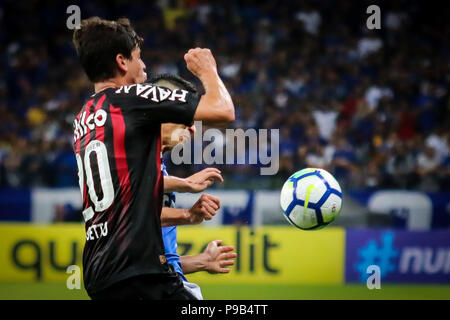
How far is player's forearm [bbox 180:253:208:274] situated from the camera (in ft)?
13.4

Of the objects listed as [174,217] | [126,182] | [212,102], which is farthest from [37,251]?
[212,102]

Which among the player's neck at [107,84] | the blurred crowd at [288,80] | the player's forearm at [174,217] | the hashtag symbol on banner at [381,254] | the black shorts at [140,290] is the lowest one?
the hashtag symbol on banner at [381,254]

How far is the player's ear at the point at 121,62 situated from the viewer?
3283mm

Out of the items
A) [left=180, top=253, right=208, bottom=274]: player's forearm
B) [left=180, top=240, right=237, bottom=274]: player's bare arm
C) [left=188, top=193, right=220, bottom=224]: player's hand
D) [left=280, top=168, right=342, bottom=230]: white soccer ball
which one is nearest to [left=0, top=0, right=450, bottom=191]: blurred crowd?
[left=280, top=168, right=342, bottom=230]: white soccer ball

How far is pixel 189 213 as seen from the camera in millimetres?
3936

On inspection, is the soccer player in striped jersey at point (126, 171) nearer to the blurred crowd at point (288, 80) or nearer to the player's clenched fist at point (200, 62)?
the player's clenched fist at point (200, 62)

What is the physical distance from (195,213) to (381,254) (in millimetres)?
7262

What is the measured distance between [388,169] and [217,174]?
9.14m

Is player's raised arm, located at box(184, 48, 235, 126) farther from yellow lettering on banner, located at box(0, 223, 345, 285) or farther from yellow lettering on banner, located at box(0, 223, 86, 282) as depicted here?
yellow lettering on banner, located at box(0, 223, 86, 282)

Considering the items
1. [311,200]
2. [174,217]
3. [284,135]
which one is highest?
[284,135]

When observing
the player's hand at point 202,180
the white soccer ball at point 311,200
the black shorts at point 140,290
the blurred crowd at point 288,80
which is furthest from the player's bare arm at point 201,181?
the blurred crowd at point 288,80

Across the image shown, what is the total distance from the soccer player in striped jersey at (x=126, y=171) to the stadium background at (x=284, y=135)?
19.2ft

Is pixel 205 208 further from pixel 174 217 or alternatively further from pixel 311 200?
pixel 311 200

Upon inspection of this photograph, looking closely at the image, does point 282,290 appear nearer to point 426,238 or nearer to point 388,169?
point 426,238
